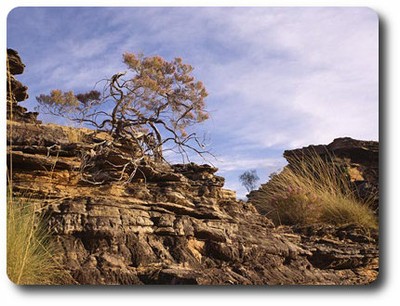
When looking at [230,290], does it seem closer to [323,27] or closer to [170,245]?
[170,245]

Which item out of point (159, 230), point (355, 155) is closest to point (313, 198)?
point (355, 155)

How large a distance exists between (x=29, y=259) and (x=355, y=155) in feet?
15.6

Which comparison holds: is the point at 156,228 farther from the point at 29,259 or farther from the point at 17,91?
the point at 17,91

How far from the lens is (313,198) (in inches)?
226

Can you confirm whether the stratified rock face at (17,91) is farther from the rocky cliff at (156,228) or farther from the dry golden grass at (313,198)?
the dry golden grass at (313,198)

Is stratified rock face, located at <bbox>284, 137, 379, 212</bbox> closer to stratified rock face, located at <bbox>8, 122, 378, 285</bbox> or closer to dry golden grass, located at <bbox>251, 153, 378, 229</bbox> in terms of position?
dry golden grass, located at <bbox>251, 153, 378, 229</bbox>

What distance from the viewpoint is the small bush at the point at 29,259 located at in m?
3.39

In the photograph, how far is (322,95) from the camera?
398cm

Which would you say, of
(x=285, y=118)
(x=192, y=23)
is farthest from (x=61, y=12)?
(x=285, y=118)

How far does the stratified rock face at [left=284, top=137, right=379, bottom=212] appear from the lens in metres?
6.56

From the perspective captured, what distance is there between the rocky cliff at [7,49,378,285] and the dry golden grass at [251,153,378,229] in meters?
0.64
